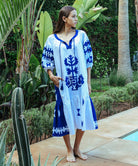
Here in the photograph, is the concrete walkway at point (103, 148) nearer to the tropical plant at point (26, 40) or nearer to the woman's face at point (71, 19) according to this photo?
the woman's face at point (71, 19)

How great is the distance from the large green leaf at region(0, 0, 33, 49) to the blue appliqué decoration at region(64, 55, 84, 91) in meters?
0.89

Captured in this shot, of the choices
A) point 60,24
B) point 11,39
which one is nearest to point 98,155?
point 60,24

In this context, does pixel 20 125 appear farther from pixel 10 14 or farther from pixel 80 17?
pixel 80 17

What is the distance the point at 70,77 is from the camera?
137 inches

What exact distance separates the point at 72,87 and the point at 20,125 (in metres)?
2.39

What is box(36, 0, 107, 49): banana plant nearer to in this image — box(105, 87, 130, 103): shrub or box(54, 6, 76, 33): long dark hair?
box(105, 87, 130, 103): shrub

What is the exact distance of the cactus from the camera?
3.62 ft

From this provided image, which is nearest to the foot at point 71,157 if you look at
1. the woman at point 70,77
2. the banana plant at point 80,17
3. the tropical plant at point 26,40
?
the woman at point 70,77

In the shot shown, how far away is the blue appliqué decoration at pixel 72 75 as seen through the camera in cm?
347

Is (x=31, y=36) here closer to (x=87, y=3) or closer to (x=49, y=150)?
(x=87, y=3)

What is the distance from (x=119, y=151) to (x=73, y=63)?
137 cm

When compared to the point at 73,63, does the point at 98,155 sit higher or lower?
lower

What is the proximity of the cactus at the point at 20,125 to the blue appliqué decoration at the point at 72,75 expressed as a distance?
92.8 inches

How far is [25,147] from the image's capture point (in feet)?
3.73
